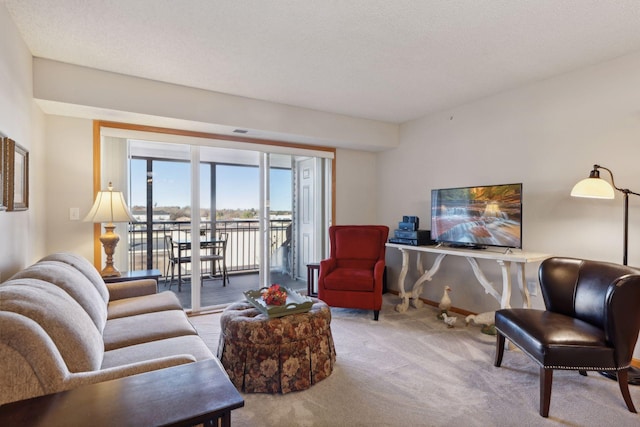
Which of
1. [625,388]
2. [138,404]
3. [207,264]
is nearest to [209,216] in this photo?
[207,264]

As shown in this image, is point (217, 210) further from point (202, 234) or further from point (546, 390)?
point (546, 390)

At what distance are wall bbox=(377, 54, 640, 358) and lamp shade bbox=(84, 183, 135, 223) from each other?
344cm

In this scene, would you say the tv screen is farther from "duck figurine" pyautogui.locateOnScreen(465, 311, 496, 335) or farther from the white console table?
"duck figurine" pyautogui.locateOnScreen(465, 311, 496, 335)

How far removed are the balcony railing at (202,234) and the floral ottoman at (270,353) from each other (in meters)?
2.02

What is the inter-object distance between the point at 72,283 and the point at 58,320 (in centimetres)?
59

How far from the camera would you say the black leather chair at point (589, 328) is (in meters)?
1.93

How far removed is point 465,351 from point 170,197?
3517 millimetres

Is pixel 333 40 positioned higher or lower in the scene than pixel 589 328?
higher

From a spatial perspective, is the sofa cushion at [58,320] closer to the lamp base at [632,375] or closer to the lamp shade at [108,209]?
the lamp shade at [108,209]

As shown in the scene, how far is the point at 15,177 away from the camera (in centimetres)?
203

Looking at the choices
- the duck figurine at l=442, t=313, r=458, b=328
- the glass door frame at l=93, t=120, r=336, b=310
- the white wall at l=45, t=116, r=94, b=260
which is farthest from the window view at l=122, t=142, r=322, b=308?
the duck figurine at l=442, t=313, r=458, b=328

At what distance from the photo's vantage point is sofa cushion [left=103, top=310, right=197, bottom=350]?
1.86m

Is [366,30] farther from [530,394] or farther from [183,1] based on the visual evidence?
[530,394]

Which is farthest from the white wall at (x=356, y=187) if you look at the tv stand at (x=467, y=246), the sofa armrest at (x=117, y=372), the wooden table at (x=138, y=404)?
the wooden table at (x=138, y=404)
